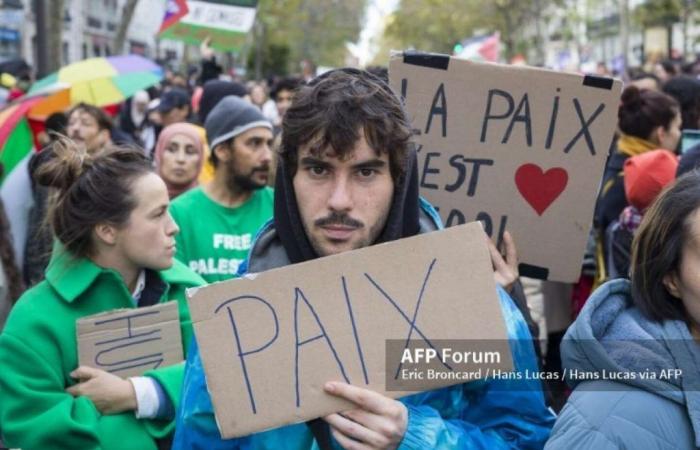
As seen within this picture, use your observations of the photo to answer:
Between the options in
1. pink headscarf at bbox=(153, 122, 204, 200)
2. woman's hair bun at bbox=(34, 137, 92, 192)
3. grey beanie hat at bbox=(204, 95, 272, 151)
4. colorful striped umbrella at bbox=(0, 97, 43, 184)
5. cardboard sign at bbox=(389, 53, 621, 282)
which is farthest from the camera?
pink headscarf at bbox=(153, 122, 204, 200)

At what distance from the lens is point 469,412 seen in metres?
2.26

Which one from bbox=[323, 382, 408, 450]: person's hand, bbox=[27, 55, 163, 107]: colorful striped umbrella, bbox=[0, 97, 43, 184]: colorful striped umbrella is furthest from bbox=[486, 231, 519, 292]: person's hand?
bbox=[27, 55, 163, 107]: colorful striped umbrella

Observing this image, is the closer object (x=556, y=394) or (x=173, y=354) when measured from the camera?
(x=173, y=354)

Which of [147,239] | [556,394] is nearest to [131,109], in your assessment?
[556,394]

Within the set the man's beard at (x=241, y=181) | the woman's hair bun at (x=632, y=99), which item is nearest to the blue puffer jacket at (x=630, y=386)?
the man's beard at (x=241, y=181)

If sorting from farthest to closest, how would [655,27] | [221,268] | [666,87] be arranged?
[655,27] → [666,87] → [221,268]

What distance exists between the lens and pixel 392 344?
2.07 metres

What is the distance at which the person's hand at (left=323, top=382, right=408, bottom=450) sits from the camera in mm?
1985

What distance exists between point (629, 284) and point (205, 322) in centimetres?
94

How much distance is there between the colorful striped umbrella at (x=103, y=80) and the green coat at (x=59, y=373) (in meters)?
4.95

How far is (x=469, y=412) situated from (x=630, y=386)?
390 mm

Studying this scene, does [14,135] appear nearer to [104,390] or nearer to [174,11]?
[104,390]

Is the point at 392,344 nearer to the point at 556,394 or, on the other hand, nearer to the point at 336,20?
the point at 556,394

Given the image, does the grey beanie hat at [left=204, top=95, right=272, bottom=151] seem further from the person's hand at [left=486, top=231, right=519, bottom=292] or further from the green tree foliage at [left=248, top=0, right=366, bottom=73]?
the green tree foliage at [left=248, top=0, right=366, bottom=73]
